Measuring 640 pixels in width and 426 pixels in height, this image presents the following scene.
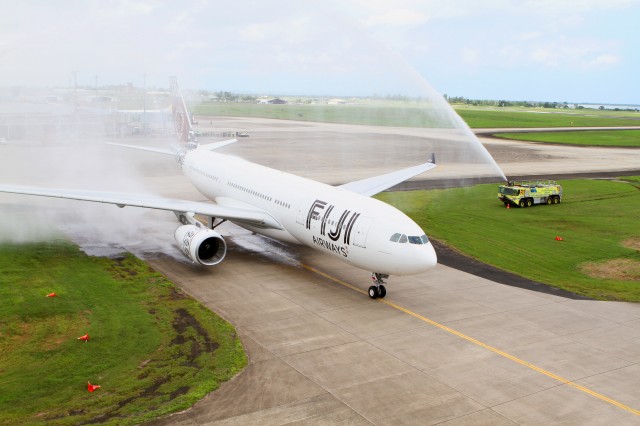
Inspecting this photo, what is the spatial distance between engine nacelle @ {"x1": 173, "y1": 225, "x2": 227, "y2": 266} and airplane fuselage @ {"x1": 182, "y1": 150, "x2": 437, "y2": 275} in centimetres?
381

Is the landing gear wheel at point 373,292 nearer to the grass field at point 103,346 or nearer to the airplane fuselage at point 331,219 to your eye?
the airplane fuselage at point 331,219

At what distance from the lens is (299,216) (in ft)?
109

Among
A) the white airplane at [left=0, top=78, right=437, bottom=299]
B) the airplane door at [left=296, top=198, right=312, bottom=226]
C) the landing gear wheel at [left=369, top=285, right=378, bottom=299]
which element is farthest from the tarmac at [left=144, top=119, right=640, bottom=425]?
the airplane door at [left=296, top=198, right=312, bottom=226]

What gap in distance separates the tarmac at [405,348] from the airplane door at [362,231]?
9.24 feet

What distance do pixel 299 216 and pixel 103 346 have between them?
43.6ft

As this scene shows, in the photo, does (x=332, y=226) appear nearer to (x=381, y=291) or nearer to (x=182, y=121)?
(x=381, y=291)

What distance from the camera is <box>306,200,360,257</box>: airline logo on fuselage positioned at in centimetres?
2981

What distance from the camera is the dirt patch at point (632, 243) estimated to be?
40.3 metres

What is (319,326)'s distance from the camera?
25.9m

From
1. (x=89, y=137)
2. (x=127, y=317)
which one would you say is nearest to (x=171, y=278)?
(x=127, y=317)

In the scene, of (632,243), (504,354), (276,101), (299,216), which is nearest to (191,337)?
(299,216)

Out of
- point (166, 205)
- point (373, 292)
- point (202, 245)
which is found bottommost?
point (373, 292)

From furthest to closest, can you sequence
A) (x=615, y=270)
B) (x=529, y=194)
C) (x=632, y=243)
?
(x=529, y=194) → (x=632, y=243) → (x=615, y=270)

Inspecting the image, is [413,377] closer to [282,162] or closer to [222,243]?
[222,243]
